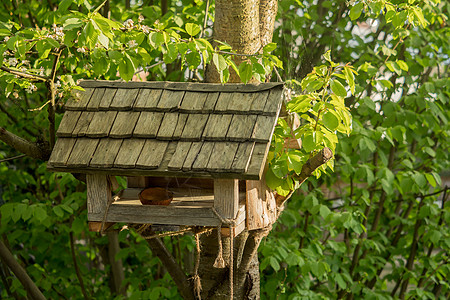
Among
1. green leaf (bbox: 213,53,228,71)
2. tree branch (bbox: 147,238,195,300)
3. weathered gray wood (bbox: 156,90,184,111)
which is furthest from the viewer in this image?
tree branch (bbox: 147,238,195,300)

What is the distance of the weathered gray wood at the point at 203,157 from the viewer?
1.64 meters

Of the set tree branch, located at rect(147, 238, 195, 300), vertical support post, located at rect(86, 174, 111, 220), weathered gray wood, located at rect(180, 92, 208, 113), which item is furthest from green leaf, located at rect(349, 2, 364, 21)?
tree branch, located at rect(147, 238, 195, 300)

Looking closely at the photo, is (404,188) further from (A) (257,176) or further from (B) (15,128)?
(B) (15,128)

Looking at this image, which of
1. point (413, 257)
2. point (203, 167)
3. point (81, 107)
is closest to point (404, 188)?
point (413, 257)

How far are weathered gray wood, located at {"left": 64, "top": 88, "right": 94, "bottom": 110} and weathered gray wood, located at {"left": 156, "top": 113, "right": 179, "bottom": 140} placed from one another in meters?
0.32

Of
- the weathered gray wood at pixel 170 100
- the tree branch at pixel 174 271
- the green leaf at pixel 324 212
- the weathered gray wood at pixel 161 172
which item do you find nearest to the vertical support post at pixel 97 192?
the weathered gray wood at pixel 161 172

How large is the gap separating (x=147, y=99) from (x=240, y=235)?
0.76m

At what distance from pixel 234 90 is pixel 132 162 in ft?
1.47

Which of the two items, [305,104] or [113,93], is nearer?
[305,104]

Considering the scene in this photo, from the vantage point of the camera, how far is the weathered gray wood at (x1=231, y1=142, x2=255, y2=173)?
5.29 ft

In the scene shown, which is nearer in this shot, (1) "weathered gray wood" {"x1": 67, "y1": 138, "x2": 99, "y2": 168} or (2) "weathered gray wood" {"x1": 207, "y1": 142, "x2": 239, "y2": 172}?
(2) "weathered gray wood" {"x1": 207, "y1": 142, "x2": 239, "y2": 172}

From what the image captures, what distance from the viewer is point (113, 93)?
190 cm

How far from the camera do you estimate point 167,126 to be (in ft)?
5.82

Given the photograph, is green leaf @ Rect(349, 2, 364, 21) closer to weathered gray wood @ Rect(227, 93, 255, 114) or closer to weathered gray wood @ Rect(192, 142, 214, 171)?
weathered gray wood @ Rect(227, 93, 255, 114)
